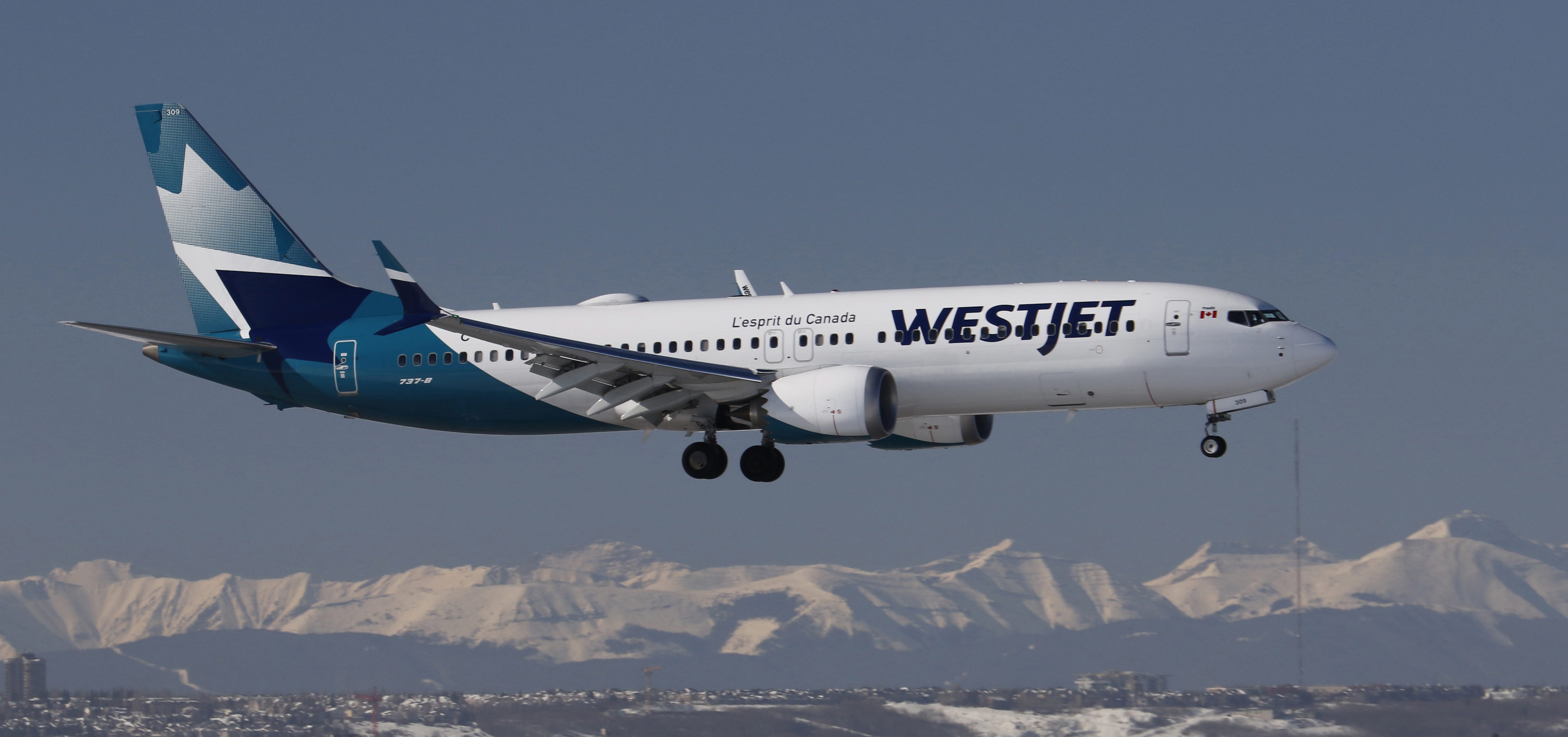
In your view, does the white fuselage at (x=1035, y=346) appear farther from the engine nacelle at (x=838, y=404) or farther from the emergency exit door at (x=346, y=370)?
the emergency exit door at (x=346, y=370)

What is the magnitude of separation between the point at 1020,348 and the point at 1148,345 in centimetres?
355

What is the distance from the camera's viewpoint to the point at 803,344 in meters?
49.5

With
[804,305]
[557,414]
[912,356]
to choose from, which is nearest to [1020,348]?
[912,356]

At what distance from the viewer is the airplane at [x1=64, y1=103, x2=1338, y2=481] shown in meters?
46.7

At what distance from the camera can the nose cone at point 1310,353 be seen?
46250mm

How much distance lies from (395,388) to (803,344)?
14280mm

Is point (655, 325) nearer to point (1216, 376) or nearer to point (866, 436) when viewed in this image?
point (866, 436)

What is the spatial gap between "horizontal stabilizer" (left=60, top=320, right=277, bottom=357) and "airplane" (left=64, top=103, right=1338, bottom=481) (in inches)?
3.1

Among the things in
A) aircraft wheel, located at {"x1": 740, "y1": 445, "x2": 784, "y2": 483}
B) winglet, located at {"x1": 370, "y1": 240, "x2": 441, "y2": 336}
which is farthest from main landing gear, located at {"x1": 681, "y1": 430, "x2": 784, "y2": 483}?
winglet, located at {"x1": 370, "y1": 240, "x2": 441, "y2": 336}

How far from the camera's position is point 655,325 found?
52156mm

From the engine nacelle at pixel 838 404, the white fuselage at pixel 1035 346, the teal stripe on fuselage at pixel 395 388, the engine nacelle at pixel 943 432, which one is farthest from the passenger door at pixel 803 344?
the teal stripe on fuselage at pixel 395 388

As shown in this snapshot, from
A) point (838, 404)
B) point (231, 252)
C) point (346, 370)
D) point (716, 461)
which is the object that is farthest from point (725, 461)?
point (231, 252)

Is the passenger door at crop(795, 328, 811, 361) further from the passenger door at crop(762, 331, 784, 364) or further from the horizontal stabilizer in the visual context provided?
the horizontal stabilizer

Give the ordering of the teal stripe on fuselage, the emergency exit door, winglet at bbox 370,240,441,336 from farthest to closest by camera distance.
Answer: the emergency exit door < the teal stripe on fuselage < winglet at bbox 370,240,441,336
